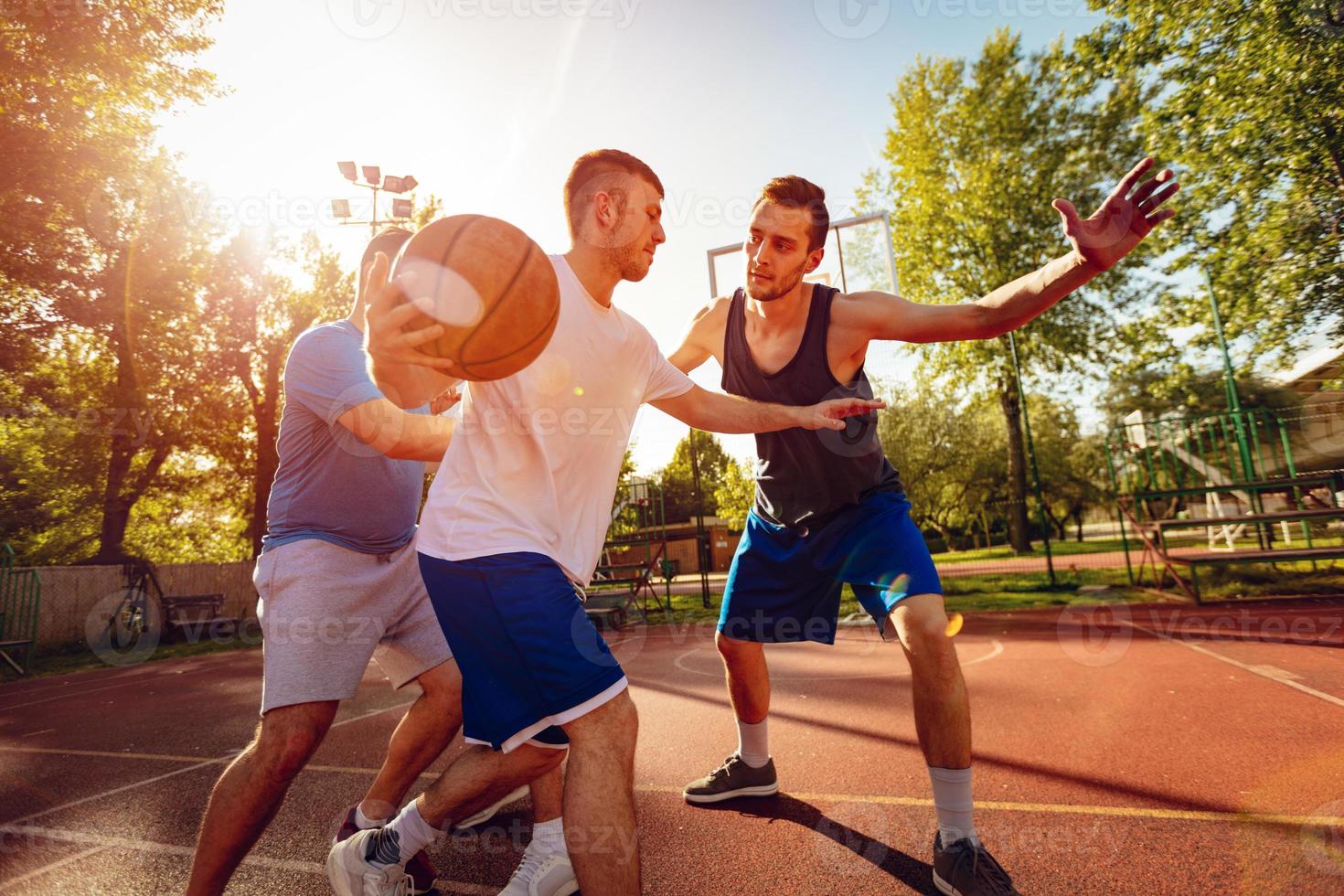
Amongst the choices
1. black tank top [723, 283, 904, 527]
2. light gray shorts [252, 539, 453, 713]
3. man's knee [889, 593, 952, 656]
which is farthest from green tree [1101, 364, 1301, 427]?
light gray shorts [252, 539, 453, 713]

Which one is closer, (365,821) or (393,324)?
(393,324)

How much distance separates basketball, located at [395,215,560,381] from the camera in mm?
1906

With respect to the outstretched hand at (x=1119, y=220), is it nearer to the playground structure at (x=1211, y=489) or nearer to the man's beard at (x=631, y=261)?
the man's beard at (x=631, y=261)

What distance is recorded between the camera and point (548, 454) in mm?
2076

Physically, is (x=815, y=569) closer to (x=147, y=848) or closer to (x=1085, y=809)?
(x=1085, y=809)

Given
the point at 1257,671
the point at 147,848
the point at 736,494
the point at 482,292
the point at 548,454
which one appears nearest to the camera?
the point at 482,292

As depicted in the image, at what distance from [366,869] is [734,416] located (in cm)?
203

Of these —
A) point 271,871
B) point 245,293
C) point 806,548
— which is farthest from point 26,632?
point 806,548

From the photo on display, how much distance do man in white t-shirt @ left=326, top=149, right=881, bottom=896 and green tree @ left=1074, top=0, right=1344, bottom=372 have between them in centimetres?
→ 1684

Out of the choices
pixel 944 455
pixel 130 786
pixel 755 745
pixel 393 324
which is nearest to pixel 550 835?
pixel 755 745

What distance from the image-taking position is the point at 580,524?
216cm

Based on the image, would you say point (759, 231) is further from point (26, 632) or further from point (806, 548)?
point (26, 632)

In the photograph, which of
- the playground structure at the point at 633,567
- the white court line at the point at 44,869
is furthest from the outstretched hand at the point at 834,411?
the playground structure at the point at 633,567

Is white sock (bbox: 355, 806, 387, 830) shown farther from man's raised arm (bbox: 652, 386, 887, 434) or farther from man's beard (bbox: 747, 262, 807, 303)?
man's beard (bbox: 747, 262, 807, 303)
